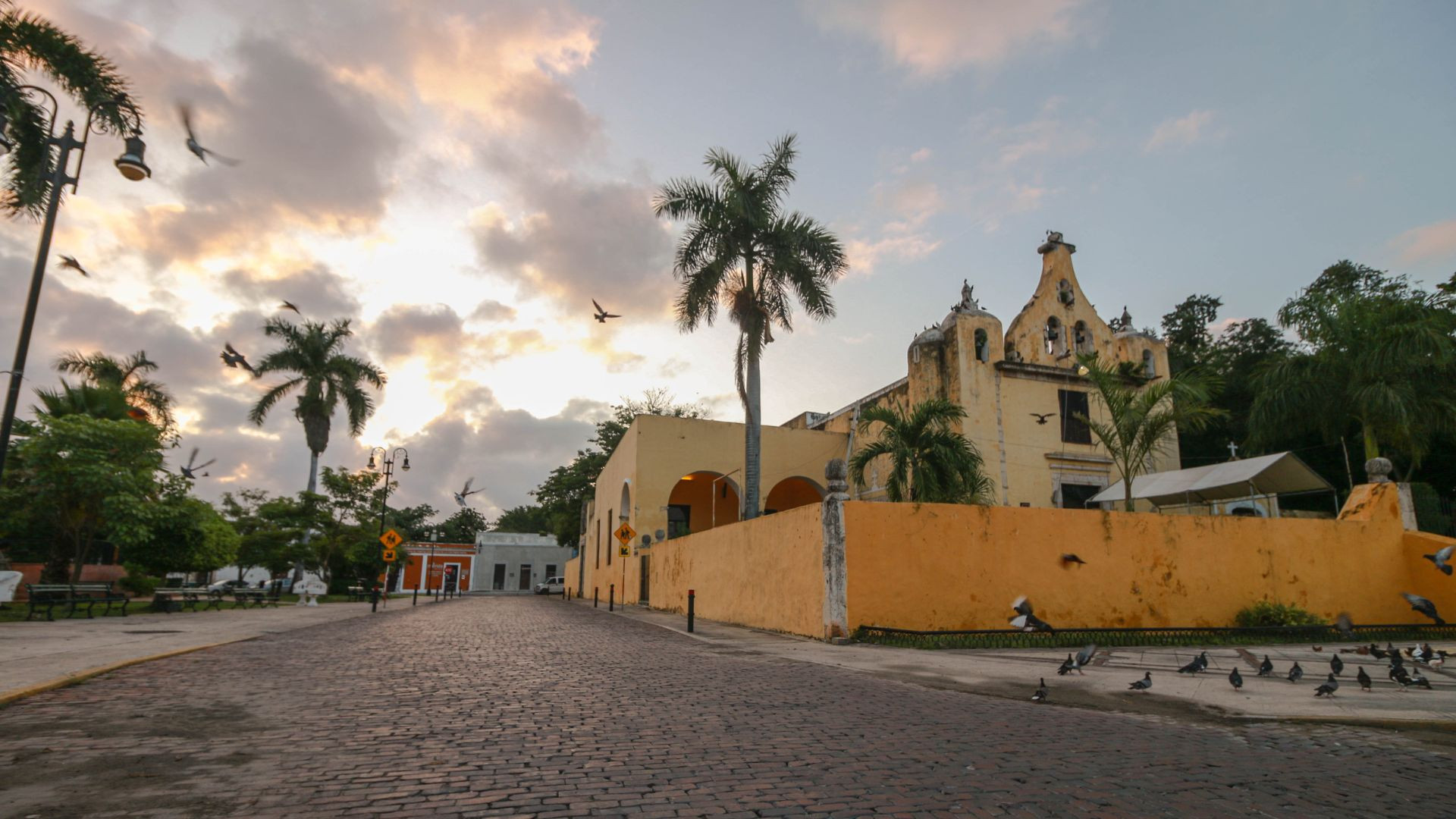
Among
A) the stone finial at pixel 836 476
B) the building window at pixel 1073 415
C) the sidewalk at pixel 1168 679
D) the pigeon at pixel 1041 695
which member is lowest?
the sidewalk at pixel 1168 679

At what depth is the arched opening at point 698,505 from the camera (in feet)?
107

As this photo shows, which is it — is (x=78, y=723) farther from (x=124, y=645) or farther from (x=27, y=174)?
(x=27, y=174)

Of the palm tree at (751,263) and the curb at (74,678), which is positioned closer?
the curb at (74,678)

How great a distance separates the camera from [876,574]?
40.5 ft

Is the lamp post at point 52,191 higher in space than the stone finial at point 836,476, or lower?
higher

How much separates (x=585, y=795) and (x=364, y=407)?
34.0 m

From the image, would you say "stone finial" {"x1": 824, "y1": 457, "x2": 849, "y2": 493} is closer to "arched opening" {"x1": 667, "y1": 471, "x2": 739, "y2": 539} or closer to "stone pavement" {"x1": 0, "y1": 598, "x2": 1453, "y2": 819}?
"stone pavement" {"x1": 0, "y1": 598, "x2": 1453, "y2": 819}

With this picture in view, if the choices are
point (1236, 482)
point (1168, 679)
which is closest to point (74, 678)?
point (1168, 679)

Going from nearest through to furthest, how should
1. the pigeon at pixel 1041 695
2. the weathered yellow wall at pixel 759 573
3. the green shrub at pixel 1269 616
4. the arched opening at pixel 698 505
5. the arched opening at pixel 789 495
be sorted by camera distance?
the pigeon at pixel 1041 695, the weathered yellow wall at pixel 759 573, the green shrub at pixel 1269 616, the arched opening at pixel 698 505, the arched opening at pixel 789 495

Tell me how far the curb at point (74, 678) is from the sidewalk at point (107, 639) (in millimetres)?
10

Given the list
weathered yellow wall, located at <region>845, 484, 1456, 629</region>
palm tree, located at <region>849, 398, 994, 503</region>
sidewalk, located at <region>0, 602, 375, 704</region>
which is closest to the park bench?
sidewalk, located at <region>0, 602, 375, 704</region>

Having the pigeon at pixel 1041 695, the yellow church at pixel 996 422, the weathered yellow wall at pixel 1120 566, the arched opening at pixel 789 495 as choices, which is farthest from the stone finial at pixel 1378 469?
the arched opening at pixel 789 495

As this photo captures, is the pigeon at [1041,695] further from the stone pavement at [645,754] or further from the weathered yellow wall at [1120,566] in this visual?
the weathered yellow wall at [1120,566]

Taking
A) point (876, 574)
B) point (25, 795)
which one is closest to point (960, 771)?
point (25, 795)
